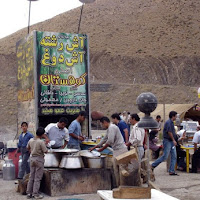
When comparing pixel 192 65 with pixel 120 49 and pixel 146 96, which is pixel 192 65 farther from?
pixel 146 96

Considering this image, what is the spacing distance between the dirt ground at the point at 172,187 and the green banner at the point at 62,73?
3000 millimetres

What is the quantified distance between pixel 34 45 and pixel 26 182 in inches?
199

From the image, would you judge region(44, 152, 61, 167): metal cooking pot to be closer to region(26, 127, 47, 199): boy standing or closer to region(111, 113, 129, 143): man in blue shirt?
region(26, 127, 47, 199): boy standing

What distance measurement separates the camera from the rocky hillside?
4688 cm

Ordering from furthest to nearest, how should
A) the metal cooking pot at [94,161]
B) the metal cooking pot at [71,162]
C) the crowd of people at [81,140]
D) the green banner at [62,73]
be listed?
the green banner at [62,73] → the metal cooking pot at [94,161] → the metal cooking pot at [71,162] → the crowd of people at [81,140]

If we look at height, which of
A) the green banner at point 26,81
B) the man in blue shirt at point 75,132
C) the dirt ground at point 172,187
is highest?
the green banner at point 26,81

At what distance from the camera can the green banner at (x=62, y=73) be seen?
12.5m

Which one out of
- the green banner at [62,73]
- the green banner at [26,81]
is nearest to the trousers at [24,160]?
the green banner at [26,81]

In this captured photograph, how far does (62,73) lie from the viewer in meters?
12.9

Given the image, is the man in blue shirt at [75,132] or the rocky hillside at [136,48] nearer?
the man in blue shirt at [75,132]

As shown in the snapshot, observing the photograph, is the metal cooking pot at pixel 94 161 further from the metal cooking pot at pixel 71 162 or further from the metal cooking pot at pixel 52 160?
the metal cooking pot at pixel 52 160

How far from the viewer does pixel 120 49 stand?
2689 inches

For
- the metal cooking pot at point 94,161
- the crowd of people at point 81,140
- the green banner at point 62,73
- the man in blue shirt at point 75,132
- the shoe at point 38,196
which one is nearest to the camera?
the shoe at point 38,196

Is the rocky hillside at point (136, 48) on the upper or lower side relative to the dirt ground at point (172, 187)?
upper
